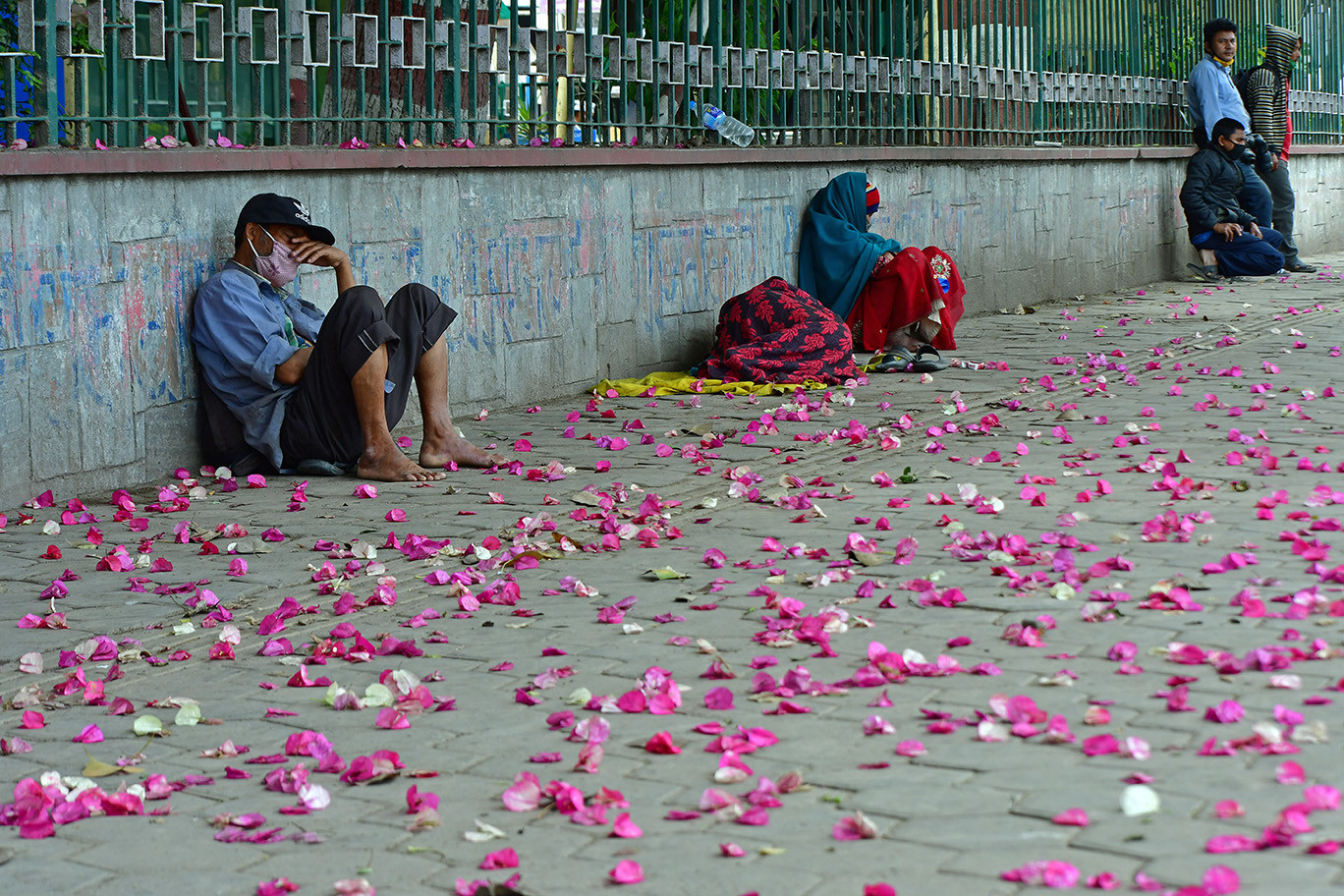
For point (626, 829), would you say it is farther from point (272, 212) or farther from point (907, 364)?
point (907, 364)

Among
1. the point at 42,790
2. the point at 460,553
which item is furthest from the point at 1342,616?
the point at 42,790

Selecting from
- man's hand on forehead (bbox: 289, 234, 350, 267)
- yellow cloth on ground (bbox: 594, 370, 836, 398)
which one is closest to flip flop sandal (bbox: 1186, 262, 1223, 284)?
yellow cloth on ground (bbox: 594, 370, 836, 398)

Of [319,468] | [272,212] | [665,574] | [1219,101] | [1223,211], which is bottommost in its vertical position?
[665,574]

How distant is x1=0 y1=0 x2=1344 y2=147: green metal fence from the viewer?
6.57 m

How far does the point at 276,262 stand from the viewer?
6.84 meters

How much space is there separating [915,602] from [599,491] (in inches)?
80.8

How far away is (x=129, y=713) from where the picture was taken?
3795mm

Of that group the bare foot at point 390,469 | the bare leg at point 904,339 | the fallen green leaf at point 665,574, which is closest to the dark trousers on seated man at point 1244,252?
the bare leg at point 904,339

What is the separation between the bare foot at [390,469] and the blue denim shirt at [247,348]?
0.39 metres

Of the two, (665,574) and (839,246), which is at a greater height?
(839,246)

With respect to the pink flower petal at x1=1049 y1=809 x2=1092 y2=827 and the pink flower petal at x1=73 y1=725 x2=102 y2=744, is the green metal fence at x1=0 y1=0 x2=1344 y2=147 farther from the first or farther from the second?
the pink flower petal at x1=1049 y1=809 x2=1092 y2=827

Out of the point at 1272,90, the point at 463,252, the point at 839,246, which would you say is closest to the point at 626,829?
the point at 463,252

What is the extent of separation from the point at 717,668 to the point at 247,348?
138 inches

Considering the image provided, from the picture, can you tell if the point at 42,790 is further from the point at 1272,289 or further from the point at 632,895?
the point at 1272,289
